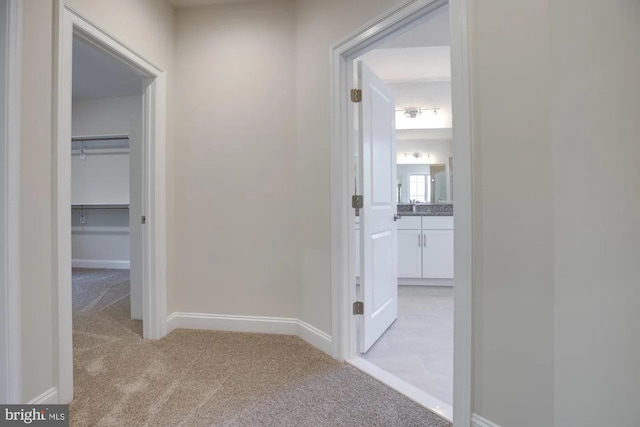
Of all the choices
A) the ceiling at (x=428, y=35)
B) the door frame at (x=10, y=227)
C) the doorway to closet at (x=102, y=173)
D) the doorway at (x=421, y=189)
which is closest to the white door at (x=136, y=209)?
the door frame at (x=10, y=227)

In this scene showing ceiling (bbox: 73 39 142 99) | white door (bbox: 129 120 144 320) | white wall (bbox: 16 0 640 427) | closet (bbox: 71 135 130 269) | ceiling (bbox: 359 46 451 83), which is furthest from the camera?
closet (bbox: 71 135 130 269)

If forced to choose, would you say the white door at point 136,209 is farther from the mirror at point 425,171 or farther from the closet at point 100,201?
the mirror at point 425,171

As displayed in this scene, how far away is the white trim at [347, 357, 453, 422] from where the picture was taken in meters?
1.42

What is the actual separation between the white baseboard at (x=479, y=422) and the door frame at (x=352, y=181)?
0.06ft

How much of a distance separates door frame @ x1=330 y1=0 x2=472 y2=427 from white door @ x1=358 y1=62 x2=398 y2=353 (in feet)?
0.42

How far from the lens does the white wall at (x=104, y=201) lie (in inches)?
186

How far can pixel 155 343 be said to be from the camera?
83.2 inches

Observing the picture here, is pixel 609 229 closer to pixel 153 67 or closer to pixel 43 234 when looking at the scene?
pixel 43 234

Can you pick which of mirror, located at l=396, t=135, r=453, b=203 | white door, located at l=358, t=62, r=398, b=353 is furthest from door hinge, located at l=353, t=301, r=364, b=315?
mirror, located at l=396, t=135, r=453, b=203

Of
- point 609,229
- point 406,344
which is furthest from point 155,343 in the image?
point 609,229

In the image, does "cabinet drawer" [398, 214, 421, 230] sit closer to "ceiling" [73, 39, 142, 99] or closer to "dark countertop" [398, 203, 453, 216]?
"dark countertop" [398, 203, 453, 216]

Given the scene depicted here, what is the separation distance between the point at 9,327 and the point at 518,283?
197 cm

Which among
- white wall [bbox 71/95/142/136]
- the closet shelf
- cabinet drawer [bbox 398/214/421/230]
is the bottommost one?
cabinet drawer [bbox 398/214/421/230]

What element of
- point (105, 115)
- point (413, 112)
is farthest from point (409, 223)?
point (105, 115)
